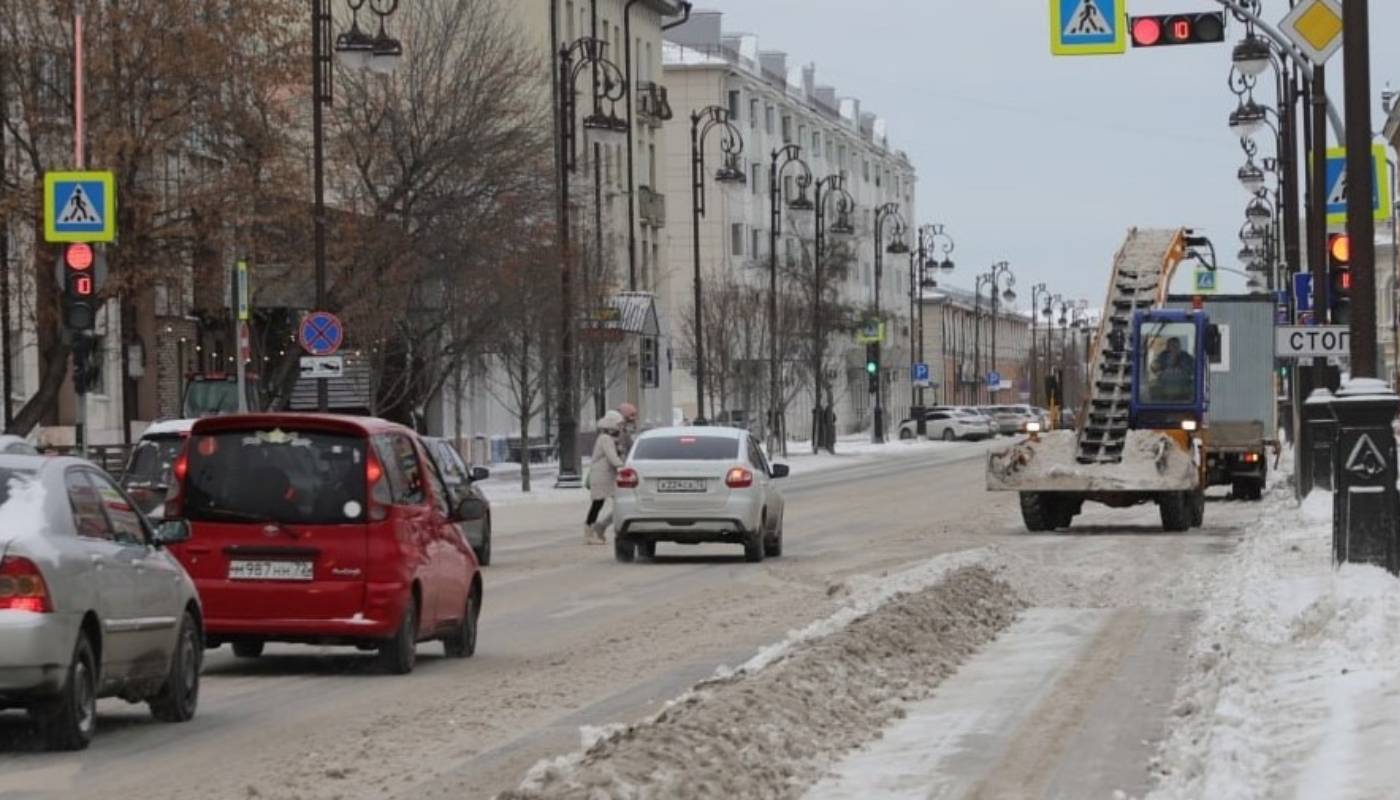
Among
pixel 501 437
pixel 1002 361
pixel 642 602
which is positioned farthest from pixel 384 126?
pixel 1002 361

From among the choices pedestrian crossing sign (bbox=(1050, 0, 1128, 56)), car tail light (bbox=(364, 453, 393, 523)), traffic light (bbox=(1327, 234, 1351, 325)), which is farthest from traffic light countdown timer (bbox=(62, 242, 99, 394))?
traffic light (bbox=(1327, 234, 1351, 325))

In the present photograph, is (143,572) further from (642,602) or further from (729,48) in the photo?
(729,48)

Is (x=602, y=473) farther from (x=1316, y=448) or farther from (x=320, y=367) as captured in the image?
(x=1316, y=448)

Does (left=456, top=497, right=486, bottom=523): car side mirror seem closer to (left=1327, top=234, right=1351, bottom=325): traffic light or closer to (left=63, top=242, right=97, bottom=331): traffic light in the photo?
(left=63, top=242, right=97, bottom=331): traffic light

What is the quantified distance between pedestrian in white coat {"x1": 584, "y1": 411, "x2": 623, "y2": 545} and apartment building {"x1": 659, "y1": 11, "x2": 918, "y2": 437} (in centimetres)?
4858

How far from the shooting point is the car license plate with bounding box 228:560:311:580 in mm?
17578

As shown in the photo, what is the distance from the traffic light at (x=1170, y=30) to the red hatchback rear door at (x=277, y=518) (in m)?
12.9

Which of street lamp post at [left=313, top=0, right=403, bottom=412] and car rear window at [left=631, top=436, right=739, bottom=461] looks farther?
street lamp post at [left=313, top=0, right=403, bottom=412]

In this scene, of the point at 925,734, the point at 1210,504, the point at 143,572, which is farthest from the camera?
the point at 1210,504

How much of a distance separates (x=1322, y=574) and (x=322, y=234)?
22916mm

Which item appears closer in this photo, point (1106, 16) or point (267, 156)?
point (1106, 16)

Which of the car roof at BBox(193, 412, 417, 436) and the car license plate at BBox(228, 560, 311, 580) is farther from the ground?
the car roof at BBox(193, 412, 417, 436)

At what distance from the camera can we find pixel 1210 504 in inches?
1834

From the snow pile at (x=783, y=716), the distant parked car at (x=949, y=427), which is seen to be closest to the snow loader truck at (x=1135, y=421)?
the snow pile at (x=783, y=716)
